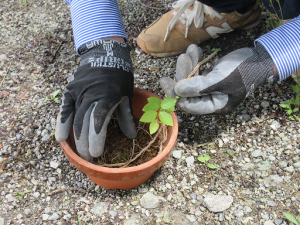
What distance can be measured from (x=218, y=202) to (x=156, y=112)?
2.06ft

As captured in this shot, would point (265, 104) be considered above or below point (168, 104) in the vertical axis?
below

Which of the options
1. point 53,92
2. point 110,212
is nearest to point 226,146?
point 110,212

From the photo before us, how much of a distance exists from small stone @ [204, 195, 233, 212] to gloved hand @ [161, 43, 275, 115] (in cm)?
47

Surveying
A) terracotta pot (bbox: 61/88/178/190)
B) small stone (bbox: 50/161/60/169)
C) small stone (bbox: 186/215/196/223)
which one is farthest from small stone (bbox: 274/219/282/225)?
small stone (bbox: 50/161/60/169)

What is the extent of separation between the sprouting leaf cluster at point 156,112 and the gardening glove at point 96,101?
0.55ft

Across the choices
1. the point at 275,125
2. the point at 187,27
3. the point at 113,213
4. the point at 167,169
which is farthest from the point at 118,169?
the point at 187,27

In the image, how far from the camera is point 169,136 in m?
1.36

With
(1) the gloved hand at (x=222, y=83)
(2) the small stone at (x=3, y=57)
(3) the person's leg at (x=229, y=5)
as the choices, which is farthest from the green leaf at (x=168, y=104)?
(2) the small stone at (x=3, y=57)

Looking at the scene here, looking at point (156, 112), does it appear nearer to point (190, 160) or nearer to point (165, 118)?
point (165, 118)

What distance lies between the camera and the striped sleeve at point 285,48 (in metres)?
1.43

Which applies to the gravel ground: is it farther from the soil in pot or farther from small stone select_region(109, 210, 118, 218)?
the soil in pot

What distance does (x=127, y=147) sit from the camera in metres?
1.52

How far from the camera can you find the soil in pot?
146cm

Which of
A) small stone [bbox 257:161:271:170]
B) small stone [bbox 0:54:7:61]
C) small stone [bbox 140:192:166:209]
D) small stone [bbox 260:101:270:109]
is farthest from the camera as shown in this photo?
small stone [bbox 0:54:7:61]
